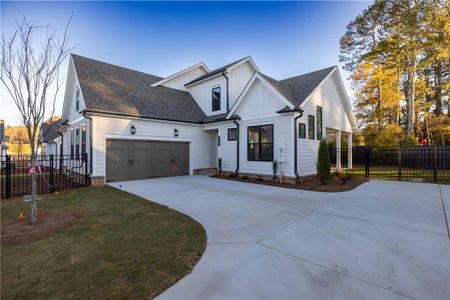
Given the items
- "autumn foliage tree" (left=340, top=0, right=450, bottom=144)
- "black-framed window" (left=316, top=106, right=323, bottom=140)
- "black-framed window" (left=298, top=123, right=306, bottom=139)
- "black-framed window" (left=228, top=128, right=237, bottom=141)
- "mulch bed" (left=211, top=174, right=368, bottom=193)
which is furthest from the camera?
"autumn foliage tree" (left=340, top=0, right=450, bottom=144)

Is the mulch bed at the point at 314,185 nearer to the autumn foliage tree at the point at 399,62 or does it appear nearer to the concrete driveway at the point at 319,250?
the concrete driveway at the point at 319,250

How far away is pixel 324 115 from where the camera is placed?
40.5 ft

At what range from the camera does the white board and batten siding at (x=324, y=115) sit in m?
10.4

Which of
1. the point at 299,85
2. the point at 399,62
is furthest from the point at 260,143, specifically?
the point at 399,62

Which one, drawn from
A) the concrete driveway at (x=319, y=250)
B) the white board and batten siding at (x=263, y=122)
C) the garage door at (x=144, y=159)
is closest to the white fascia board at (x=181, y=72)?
the garage door at (x=144, y=159)

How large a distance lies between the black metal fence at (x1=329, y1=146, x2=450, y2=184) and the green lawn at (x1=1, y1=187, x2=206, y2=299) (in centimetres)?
1194

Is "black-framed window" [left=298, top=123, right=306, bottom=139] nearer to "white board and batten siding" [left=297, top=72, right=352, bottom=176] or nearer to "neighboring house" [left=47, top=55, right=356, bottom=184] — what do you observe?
"neighboring house" [left=47, top=55, right=356, bottom=184]

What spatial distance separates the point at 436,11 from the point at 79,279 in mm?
21097

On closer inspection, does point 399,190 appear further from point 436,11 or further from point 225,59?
point 225,59

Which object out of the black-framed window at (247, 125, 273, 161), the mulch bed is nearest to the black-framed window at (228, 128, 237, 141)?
the black-framed window at (247, 125, 273, 161)

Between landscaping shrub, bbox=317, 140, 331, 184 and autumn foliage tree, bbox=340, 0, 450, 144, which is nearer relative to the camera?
landscaping shrub, bbox=317, 140, 331, 184

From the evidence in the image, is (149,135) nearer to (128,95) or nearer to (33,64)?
(128,95)

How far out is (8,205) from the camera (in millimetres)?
A: 6395

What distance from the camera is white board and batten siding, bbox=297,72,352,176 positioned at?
10391 mm
